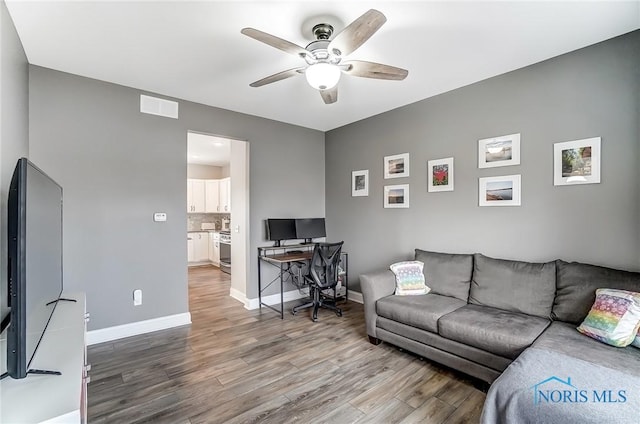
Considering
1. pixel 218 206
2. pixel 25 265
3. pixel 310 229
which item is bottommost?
pixel 310 229

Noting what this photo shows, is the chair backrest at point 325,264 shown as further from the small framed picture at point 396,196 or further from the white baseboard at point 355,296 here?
the small framed picture at point 396,196

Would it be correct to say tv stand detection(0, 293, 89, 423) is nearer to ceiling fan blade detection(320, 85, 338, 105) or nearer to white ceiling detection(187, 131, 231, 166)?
ceiling fan blade detection(320, 85, 338, 105)

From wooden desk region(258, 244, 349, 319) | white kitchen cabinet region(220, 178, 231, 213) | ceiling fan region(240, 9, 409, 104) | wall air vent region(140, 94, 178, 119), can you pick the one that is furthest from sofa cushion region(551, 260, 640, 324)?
white kitchen cabinet region(220, 178, 231, 213)

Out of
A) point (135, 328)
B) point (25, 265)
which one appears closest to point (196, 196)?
point (135, 328)

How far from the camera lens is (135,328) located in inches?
129

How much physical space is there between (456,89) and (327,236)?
2844mm

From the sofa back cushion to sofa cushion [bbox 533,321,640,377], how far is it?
0.86m

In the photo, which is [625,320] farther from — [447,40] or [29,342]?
[29,342]

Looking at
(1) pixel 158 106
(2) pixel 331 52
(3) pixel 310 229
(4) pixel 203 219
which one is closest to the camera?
(2) pixel 331 52

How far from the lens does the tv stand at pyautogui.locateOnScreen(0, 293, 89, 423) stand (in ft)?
3.10

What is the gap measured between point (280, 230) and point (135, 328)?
210cm

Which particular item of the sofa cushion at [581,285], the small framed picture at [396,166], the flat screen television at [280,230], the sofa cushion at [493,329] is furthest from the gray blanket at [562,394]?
the flat screen television at [280,230]

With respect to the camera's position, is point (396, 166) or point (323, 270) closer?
point (323, 270)

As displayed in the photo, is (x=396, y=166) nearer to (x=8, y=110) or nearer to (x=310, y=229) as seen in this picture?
(x=310, y=229)
